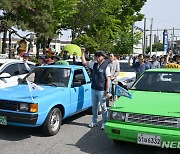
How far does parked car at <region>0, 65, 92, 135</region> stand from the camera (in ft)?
17.7

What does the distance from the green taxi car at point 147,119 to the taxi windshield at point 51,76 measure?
1.83 meters

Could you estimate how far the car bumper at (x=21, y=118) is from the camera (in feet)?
17.5

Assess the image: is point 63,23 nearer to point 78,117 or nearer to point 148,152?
point 78,117

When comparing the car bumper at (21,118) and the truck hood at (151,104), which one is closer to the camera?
the truck hood at (151,104)

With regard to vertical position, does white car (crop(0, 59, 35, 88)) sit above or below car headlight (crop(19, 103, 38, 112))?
above

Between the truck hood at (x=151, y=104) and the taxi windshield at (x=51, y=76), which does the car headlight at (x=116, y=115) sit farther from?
the taxi windshield at (x=51, y=76)

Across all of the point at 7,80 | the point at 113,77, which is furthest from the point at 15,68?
the point at 113,77

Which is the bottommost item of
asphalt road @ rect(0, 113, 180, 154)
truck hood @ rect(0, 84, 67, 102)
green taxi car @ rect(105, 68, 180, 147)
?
asphalt road @ rect(0, 113, 180, 154)

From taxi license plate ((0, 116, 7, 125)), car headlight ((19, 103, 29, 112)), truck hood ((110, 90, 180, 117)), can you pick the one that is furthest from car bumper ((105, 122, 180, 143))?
taxi license plate ((0, 116, 7, 125))

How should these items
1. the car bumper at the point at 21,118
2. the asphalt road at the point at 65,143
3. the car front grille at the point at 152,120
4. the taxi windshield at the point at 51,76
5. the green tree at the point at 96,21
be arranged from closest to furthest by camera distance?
the car front grille at the point at 152,120 < the asphalt road at the point at 65,143 < the car bumper at the point at 21,118 < the taxi windshield at the point at 51,76 < the green tree at the point at 96,21

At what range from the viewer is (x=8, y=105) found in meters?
5.52

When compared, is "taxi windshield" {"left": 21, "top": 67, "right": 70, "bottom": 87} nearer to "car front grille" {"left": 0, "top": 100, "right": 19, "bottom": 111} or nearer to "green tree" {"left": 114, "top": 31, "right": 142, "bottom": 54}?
"car front grille" {"left": 0, "top": 100, "right": 19, "bottom": 111}

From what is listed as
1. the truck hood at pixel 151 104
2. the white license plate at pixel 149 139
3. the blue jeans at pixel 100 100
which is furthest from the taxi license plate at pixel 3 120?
the white license plate at pixel 149 139

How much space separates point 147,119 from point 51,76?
296 cm
